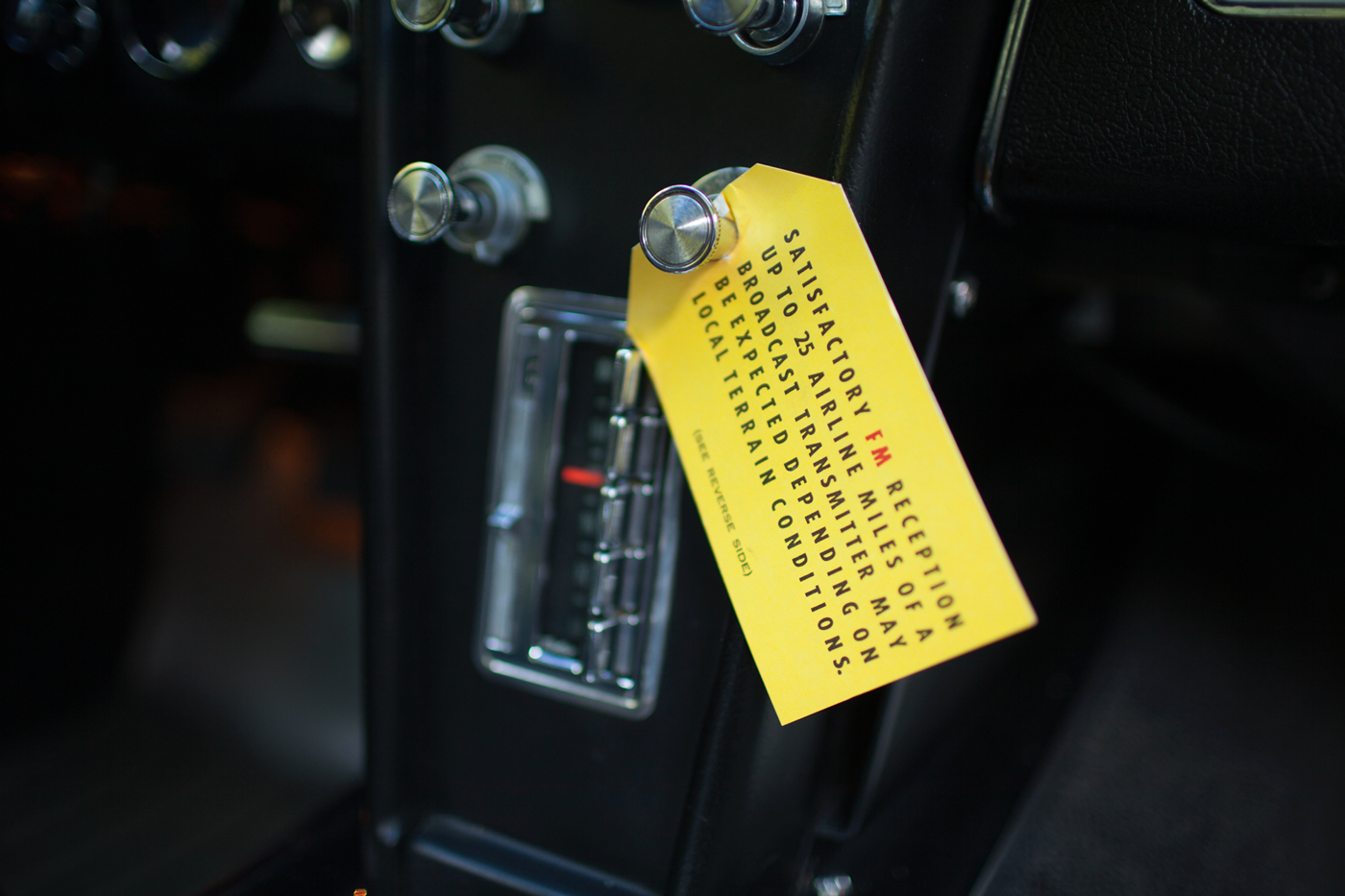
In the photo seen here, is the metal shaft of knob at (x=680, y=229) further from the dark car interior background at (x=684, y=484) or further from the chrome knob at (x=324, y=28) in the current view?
the chrome knob at (x=324, y=28)

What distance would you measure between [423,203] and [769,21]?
0.51 ft

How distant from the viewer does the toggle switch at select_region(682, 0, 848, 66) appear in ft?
0.99

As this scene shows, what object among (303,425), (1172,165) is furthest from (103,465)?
(1172,165)

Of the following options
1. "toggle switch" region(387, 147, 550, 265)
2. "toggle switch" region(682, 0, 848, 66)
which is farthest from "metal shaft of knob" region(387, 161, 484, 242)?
"toggle switch" region(682, 0, 848, 66)

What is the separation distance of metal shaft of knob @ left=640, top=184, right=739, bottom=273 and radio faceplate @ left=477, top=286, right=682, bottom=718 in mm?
67

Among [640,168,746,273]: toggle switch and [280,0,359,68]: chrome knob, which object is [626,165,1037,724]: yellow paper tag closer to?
[640,168,746,273]: toggle switch

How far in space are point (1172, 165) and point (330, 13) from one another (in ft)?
1.35

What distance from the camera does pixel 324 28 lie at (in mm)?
459

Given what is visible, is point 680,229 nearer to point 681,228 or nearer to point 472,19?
point 681,228

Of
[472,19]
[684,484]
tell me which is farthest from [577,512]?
[472,19]

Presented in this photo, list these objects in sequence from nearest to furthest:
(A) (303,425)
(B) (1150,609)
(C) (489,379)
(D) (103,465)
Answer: (C) (489,379) → (B) (1150,609) → (D) (103,465) → (A) (303,425)

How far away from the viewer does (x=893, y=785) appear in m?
0.51

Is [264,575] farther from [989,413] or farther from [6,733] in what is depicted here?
[989,413]

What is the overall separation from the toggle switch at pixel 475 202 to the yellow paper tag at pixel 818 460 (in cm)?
7
